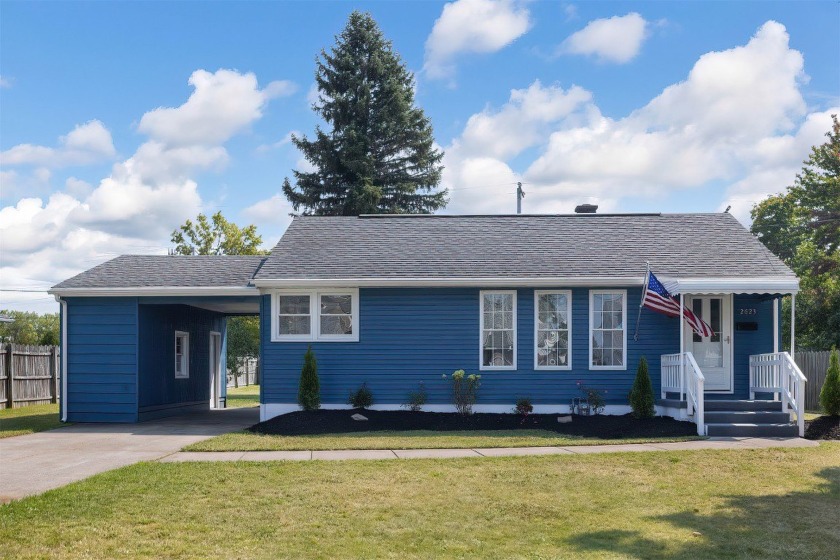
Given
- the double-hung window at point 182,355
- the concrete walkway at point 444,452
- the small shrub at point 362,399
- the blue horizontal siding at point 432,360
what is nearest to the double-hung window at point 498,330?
the blue horizontal siding at point 432,360

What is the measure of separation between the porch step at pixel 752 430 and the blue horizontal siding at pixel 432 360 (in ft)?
8.36

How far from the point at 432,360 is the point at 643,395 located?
4.17 m

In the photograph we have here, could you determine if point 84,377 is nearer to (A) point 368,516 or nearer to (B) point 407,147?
(A) point 368,516

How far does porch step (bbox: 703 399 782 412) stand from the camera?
51.3 ft

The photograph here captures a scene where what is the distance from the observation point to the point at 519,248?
1847 cm

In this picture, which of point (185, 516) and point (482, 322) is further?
point (482, 322)

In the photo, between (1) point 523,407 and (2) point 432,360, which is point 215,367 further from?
(1) point 523,407

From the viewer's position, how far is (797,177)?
39.4 meters

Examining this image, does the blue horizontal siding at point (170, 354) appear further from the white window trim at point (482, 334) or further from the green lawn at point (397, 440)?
the white window trim at point (482, 334)

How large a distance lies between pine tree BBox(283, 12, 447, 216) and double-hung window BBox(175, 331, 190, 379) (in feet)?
58.5

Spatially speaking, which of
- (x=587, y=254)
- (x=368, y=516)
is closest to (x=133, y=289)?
(x=587, y=254)

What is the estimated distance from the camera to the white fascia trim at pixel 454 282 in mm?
16750

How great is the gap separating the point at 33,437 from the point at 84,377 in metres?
2.86

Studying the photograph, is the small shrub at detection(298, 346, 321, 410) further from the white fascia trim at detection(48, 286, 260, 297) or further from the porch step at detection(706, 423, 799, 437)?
the porch step at detection(706, 423, 799, 437)
